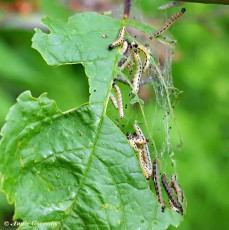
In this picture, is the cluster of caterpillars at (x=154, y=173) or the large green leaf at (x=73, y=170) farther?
the cluster of caterpillars at (x=154, y=173)

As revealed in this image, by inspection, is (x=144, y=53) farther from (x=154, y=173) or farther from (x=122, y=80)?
(x=154, y=173)

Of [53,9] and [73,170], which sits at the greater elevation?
[53,9]

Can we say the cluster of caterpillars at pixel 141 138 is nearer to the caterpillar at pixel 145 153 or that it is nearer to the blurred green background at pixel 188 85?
the caterpillar at pixel 145 153

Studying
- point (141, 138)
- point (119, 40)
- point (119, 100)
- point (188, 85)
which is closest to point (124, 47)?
point (119, 40)

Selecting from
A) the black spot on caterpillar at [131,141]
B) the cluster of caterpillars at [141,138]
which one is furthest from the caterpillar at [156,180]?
the black spot on caterpillar at [131,141]

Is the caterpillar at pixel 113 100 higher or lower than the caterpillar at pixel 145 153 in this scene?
higher

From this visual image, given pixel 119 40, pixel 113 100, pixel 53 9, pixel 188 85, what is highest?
pixel 53 9

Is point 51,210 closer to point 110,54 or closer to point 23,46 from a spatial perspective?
point 110,54
